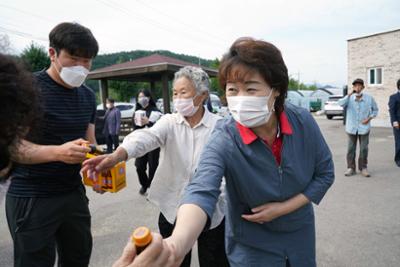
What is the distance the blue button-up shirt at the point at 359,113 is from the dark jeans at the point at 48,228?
589cm

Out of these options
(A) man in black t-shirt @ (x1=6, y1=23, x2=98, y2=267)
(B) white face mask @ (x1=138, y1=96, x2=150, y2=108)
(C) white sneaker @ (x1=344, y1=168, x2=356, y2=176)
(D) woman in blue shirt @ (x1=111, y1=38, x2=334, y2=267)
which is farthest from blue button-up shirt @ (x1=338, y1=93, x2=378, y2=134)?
(A) man in black t-shirt @ (x1=6, y1=23, x2=98, y2=267)

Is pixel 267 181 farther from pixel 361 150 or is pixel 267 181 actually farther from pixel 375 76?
pixel 375 76

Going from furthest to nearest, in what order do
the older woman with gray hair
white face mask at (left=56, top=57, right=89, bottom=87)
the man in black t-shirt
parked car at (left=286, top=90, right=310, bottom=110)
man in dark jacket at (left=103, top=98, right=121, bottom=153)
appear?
parked car at (left=286, top=90, right=310, bottom=110) < man in dark jacket at (left=103, top=98, right=121, bottom=153) < the older woman with gray hair < white face mask at (left=56, top=57, right=89, bottom=87) < the man in black t-shirt

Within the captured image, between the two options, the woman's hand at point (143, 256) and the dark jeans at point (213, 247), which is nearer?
the woman's hand at point (143, 256)

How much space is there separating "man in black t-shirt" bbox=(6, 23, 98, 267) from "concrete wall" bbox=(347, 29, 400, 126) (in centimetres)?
1710

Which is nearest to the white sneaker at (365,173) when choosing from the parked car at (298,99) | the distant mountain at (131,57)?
the parked car at (298,99)

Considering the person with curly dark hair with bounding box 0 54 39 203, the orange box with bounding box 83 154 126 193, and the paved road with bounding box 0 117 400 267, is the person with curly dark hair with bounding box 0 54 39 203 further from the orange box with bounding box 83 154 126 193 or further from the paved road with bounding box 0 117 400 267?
the paved road with bounding box 0 117 400 267

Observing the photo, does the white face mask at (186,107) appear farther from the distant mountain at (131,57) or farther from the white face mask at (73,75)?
the distant mountain at (131,57)

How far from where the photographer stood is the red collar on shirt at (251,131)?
5.02ft

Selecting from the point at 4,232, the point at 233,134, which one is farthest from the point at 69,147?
the point at 4,232

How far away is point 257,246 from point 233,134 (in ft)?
1.87

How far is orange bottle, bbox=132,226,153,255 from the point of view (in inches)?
30.8

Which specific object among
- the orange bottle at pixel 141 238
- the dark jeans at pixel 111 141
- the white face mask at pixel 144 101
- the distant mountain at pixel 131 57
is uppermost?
the distant mountain at pixel 131 57

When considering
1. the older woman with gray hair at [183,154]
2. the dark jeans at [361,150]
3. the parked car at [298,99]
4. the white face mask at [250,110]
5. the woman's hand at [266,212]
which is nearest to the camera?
the woman's hand at [266,212]
